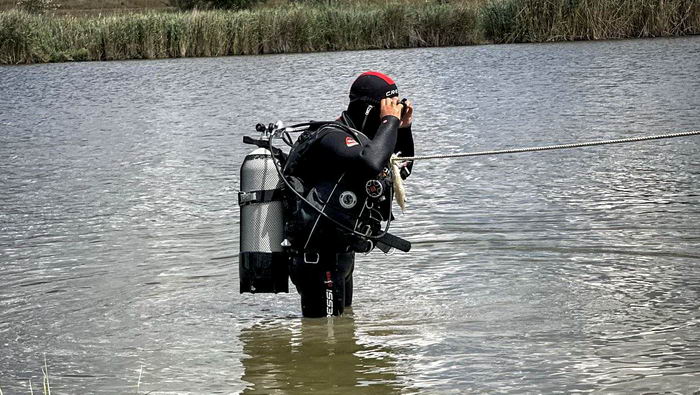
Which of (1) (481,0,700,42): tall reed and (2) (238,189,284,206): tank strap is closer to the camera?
(2) (238,189,284,206): tank strap

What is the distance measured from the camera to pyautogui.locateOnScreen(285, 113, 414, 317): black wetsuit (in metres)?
5.32

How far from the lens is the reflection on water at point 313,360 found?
5301mm

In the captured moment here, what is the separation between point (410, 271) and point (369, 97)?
2.21 meters

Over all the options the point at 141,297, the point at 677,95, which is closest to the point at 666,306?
the point at 141,297

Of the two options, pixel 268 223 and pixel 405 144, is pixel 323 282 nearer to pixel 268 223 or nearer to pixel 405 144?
pixel 268 223

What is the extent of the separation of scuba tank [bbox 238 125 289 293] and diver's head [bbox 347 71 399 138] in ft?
1.52

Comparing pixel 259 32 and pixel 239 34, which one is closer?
pixel 239 34

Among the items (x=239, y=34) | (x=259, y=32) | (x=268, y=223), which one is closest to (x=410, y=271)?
(x=268, y=223)

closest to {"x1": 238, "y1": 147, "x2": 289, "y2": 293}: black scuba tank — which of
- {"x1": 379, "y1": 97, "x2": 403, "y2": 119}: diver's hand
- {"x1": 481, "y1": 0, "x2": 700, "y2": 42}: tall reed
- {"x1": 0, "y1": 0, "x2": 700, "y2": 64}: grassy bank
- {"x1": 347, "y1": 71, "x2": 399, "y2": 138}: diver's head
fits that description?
{"x1": 347, "y1": 71, "x2": 399, "y2": 138}: diver's head

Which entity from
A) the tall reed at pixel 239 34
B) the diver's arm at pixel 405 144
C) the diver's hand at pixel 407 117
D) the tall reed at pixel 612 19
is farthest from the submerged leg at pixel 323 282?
the tall reed at pixel 239 34

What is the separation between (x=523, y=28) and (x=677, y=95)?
52.2 ft

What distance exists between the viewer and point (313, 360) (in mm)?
5719

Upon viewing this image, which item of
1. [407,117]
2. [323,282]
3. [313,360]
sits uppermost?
[407,117]

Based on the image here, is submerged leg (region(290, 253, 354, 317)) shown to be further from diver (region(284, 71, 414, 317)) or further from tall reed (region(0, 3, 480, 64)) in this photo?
tall reed (region(0, 3, 480, 64))
